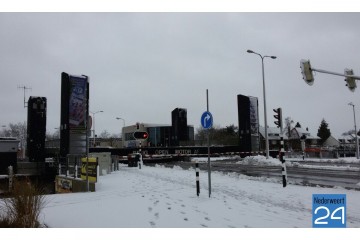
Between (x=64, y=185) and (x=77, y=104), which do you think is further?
(x=77, y=104)

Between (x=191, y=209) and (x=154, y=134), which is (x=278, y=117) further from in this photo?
(x=154, y=134)

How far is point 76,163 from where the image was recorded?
587 inches

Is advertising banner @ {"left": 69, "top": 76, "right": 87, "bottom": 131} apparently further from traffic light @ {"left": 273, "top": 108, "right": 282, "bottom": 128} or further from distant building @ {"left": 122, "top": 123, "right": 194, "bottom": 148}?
distant building @ {"left": 122, "top": 123, "right": 194, "bottom": 148}

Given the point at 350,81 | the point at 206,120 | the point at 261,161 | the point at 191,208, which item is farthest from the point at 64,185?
the point at 261,161

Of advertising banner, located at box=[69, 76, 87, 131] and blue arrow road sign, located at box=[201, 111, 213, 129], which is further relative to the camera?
advertising banner, located at box=[69, 76, 87, 131]

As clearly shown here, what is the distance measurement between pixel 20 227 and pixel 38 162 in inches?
1197

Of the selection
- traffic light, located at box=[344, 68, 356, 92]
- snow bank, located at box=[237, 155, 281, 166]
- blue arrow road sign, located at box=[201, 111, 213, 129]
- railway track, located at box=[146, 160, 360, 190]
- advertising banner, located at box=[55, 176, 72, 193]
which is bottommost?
advertising banner, located at box=[55, 176, 72, 193]

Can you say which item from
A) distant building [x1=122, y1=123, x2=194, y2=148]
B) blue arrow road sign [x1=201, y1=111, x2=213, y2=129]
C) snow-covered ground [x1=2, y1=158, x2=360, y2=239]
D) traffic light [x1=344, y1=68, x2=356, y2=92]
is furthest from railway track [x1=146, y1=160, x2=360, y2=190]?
distant building [x1=122, y1=123, x2=194, y2=148]

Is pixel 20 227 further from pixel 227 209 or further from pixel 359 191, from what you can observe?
pixel 359 191

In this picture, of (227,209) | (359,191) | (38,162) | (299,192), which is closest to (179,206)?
(227,209)

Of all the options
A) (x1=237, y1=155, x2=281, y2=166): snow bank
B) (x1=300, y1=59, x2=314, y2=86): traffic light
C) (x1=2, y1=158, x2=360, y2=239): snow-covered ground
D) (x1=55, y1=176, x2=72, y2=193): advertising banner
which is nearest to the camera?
(x1=2, y1=158, x2=360, y2=239): snow-covered ground

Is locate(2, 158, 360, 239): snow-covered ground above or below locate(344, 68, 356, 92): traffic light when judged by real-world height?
below

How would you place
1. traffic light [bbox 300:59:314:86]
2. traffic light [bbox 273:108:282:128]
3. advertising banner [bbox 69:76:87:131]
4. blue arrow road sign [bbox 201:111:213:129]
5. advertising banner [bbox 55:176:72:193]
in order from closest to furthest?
blue arrow road sign [bbox 201:111:213:129] < traffic light [bbox 273:108:282:128] < traffic light [bbox 300:59:314:86] < advertising banner [bbox 55:176:72:193] < advertising banner [bbox 69:76:87:131]

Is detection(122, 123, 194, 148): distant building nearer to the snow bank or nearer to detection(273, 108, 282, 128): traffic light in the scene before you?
the snow bank
